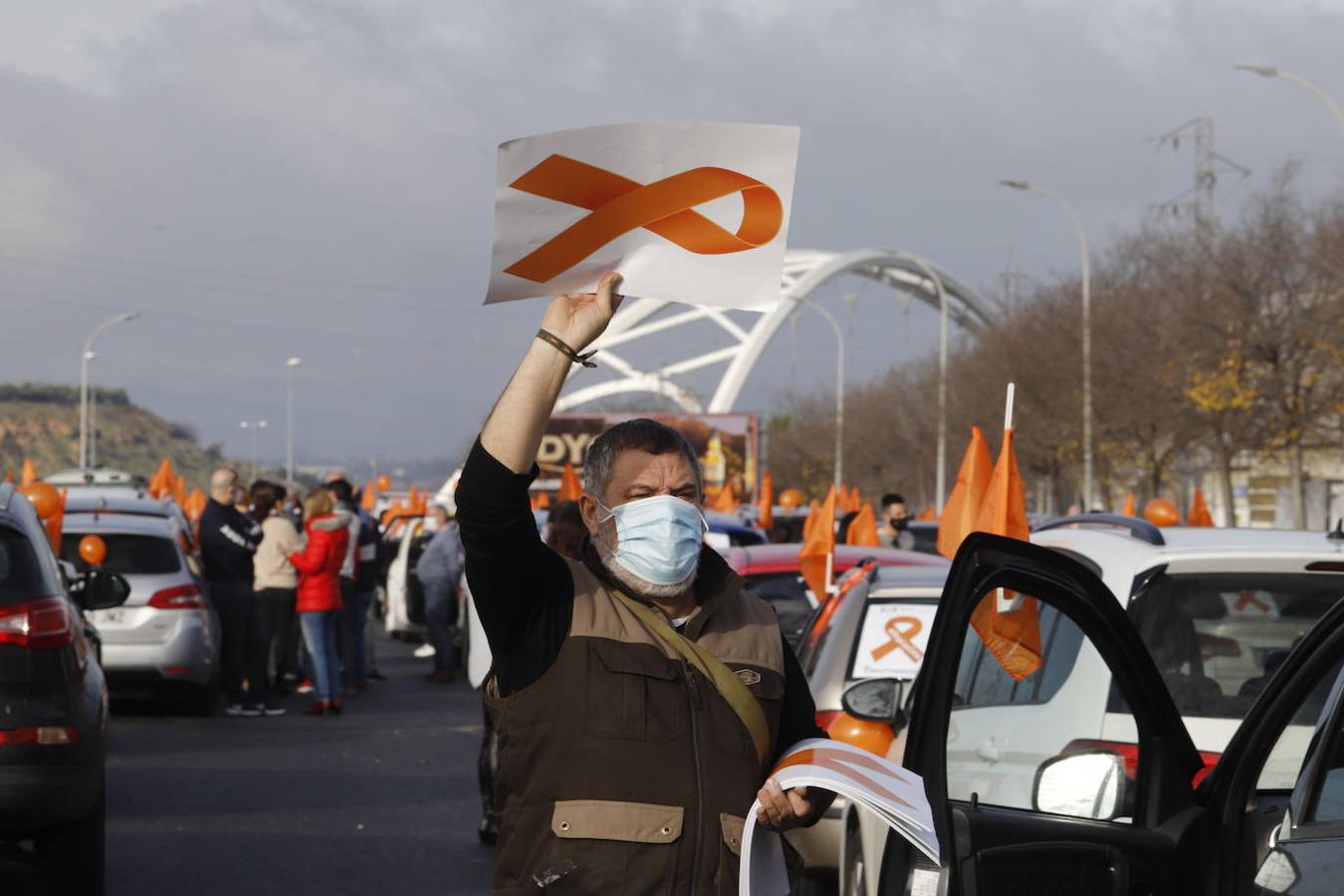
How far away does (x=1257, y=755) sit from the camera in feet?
12.8

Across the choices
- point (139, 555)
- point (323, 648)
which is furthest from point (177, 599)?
point (323, 648)

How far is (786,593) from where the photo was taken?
12500mm

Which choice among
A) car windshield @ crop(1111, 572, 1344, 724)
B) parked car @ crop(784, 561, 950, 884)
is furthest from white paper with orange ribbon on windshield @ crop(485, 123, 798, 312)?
parked car @ crop(784, 561, 950, 884)

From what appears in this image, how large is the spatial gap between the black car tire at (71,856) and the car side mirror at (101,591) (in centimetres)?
190

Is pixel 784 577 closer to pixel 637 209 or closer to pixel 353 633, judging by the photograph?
pixel 353 633

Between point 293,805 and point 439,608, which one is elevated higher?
point 439,608

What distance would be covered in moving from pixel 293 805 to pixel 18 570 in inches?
167

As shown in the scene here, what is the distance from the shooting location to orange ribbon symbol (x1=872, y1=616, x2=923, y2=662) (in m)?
8.42

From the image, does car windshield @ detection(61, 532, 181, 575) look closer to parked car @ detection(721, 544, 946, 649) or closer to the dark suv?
parked car @ detection(721, 544, 946, 649)

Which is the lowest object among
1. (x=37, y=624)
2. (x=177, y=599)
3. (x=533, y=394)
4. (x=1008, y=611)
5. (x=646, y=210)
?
(x=177, y=599)

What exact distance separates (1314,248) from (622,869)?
3121cm

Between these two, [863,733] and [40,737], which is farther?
[863,733]

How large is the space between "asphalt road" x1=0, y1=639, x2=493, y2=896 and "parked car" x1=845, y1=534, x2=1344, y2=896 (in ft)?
17.8

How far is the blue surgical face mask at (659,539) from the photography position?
392 centimetres
